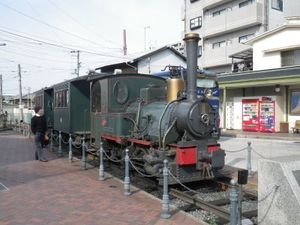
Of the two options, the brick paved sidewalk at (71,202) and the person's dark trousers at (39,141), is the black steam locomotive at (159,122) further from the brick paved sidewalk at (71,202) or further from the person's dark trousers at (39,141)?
the person's dark trousers at (39,141)

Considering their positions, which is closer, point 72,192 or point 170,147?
point 72,192

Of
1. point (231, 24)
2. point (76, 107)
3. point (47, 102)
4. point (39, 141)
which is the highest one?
point (231, 24)

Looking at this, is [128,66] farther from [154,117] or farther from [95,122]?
[154,117]

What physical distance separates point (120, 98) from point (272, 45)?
19.4 m

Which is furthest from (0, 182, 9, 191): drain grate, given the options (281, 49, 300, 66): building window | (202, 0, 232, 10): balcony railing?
(202, 0, 232, 10): balcony railing

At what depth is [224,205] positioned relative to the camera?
26.0 feet

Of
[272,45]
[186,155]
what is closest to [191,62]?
[186,155]

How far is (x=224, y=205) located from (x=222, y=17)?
33.0m

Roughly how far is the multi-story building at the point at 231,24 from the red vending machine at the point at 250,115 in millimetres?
5788

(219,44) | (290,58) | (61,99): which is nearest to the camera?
(61,99)

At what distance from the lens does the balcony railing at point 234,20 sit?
115 feet

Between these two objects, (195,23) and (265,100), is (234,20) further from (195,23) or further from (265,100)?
(265,100)

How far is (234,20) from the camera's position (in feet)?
122

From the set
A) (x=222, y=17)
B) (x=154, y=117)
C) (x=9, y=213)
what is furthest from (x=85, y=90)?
(x=222, y=17)
